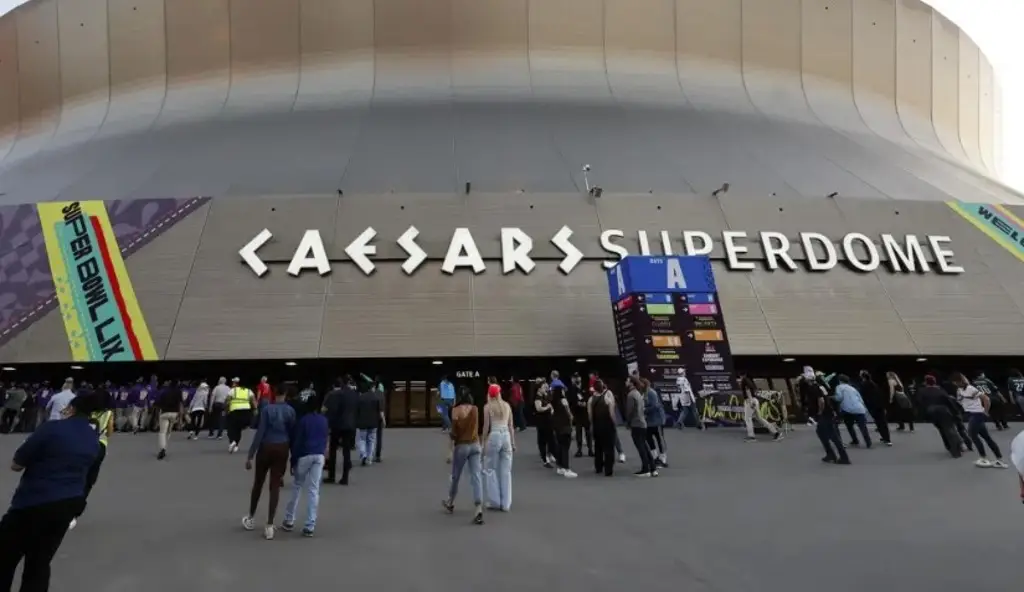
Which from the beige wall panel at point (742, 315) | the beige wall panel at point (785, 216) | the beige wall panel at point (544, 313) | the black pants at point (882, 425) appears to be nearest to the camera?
the black pants at point (882, 425)

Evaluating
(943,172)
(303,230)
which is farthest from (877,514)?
(943,172)

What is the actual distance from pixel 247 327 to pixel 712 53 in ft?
71.7

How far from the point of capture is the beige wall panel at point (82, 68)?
30.1 meters

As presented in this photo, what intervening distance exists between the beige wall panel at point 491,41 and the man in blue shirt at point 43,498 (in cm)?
2517

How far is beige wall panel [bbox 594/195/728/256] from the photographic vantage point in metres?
22.0

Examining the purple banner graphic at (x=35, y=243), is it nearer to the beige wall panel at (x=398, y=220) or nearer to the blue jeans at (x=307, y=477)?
the beige wall panel at (x=398, y=220)

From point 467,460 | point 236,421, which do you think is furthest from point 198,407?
point 467,460

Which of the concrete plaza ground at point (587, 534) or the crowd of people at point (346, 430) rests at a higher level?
the crowd of people at point (346, 430)

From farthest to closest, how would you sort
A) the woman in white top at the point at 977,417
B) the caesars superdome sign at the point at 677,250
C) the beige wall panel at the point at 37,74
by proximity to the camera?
the beige wall panel at the point at 37,74 → the caesars superdome sign at the point at 677,250 → the woman in white top at the point at 977,417

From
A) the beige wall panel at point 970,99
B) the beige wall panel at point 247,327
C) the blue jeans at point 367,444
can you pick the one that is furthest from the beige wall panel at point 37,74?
the beige wall panel at point 970,99

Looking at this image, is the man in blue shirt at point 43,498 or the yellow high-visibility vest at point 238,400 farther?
the yellow high-visibility vest at point 238,400

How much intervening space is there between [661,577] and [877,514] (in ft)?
11.8

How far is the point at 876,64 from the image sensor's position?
105 feet

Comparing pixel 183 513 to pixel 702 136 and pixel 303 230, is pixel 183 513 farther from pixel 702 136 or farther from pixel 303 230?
pixel 702 136
